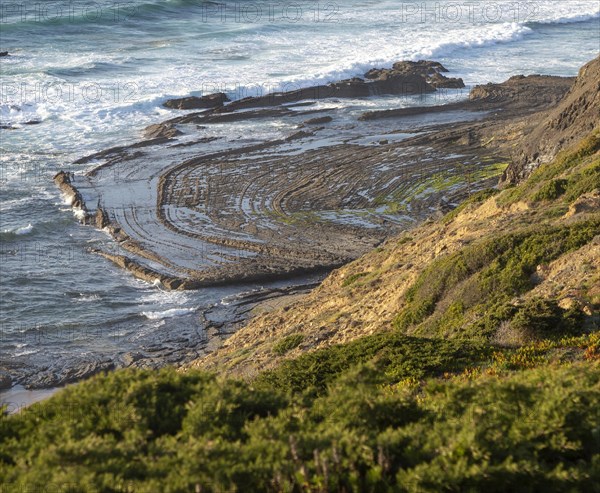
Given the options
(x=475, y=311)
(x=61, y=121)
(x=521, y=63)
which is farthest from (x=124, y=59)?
(x=475, y=311)

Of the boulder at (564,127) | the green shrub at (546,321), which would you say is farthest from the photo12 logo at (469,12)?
the green shrub at (546,321)

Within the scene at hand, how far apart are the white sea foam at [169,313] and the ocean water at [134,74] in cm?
6

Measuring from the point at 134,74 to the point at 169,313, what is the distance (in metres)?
33.8

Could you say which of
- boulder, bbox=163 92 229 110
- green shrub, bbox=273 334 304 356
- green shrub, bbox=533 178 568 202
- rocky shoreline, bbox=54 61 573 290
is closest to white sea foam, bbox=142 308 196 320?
rocky shoreline, bbox=54 61 573 290

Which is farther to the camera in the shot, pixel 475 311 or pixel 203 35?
pixel 203 35

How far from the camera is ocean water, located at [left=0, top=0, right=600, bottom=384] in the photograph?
85.1ft

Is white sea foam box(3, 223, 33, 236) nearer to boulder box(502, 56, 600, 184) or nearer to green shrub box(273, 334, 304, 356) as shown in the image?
green shrub box(273, 334, 304, 356)

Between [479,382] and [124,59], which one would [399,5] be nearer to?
[124,59]

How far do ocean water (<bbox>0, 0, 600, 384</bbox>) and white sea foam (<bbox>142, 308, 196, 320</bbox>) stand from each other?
6cm

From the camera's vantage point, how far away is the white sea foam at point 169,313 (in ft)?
85.2

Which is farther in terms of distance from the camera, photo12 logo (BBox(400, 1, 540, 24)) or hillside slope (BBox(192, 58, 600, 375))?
photo12 logo (BBox(400, 1, 540, 24))

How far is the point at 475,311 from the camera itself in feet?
56.6

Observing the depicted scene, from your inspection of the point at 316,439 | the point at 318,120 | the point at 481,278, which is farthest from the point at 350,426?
the point at 318,120

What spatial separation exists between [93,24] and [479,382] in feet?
211
